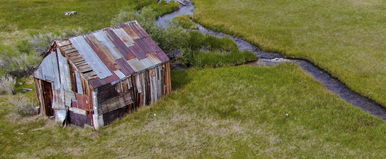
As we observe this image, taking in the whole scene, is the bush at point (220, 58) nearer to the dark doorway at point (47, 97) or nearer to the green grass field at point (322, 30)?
the green grass field at point (322, 30)

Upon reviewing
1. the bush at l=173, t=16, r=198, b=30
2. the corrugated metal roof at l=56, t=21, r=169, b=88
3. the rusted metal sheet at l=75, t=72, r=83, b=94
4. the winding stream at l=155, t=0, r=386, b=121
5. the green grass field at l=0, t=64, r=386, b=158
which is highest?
the corrugated metal roof at l=56, t=21, r=169, b=88

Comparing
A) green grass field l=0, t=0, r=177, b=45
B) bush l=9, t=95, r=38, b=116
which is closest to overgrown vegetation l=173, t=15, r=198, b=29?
green grass field l=0, t=0, r=177, b=45

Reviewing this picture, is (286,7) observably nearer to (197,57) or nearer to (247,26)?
(247,26)

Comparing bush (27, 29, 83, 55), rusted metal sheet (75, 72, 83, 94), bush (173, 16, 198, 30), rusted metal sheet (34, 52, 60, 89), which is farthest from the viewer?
bush (173, 16, 198, 30)

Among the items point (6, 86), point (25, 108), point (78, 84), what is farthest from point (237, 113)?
point (6, 86)

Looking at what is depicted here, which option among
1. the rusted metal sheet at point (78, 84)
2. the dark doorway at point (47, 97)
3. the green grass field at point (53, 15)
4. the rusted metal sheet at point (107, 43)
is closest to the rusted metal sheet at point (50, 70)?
the dark doorway at point (47, 97)

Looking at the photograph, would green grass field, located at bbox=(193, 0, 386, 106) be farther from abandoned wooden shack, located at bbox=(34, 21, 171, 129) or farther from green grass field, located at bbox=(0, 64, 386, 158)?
abandoned wooden shack, located at bbox=(34, 21, 171, 129)

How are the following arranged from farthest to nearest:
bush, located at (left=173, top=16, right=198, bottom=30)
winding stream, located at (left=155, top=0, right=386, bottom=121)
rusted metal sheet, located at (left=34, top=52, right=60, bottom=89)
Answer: bush, located at (left=173, top=16, right=198, bottom=30) → winding stream, located at (left=155, top=0, right=386, bottom=121) → rusted metal sheet, located at (left=34, top=52, right=60, bottom=89)
